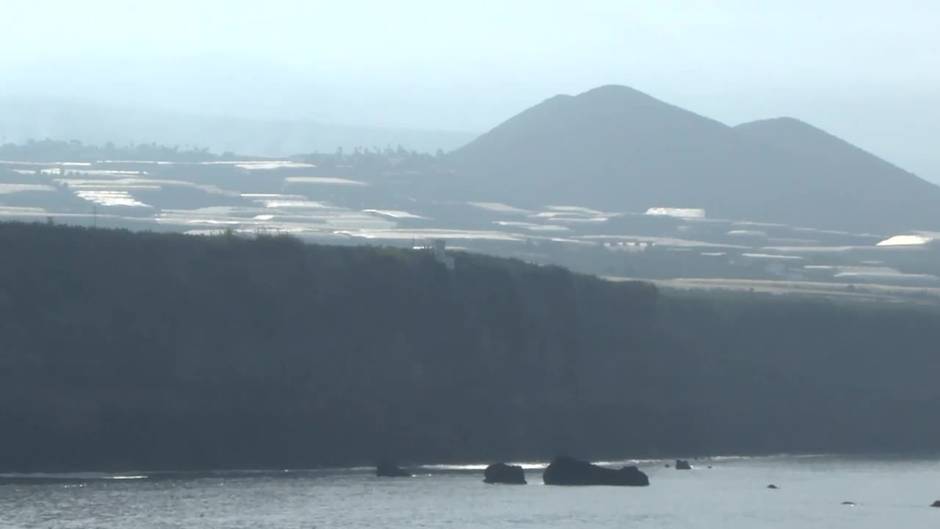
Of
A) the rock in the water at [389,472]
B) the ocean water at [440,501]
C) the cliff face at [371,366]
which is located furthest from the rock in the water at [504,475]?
the cliff face at [371,366]

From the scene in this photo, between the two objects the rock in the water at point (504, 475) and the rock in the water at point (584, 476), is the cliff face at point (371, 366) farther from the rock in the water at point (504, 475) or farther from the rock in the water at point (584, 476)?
the rock in the water at point (584, 476)

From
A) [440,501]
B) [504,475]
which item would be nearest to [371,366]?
[504,475]

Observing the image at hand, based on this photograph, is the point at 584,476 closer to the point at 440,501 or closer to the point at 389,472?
→ the point at 389,472

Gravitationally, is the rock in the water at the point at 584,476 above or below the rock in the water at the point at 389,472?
above

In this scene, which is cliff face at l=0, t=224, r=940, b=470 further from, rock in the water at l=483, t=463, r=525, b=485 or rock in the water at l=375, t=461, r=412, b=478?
rock in the water at l=483, t=463, r=525, b=485

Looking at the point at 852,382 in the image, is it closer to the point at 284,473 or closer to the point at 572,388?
the point at 572,388

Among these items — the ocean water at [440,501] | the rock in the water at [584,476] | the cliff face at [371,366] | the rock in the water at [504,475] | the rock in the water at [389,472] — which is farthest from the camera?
the cliff face at [371,366]

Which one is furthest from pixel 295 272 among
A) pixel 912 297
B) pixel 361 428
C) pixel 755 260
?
pixel 755 260

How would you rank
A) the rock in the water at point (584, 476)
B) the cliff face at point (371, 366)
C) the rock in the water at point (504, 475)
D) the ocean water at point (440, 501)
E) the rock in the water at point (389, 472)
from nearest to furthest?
the ocean water at point (440, 501)
the rock in the water at point (504, 475)
the rock in the water at point (584, 476)
the rock in the water at point (389, 472)
the cliff face at point (371, 366)

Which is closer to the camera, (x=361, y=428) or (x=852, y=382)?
(x=361, y=428)
